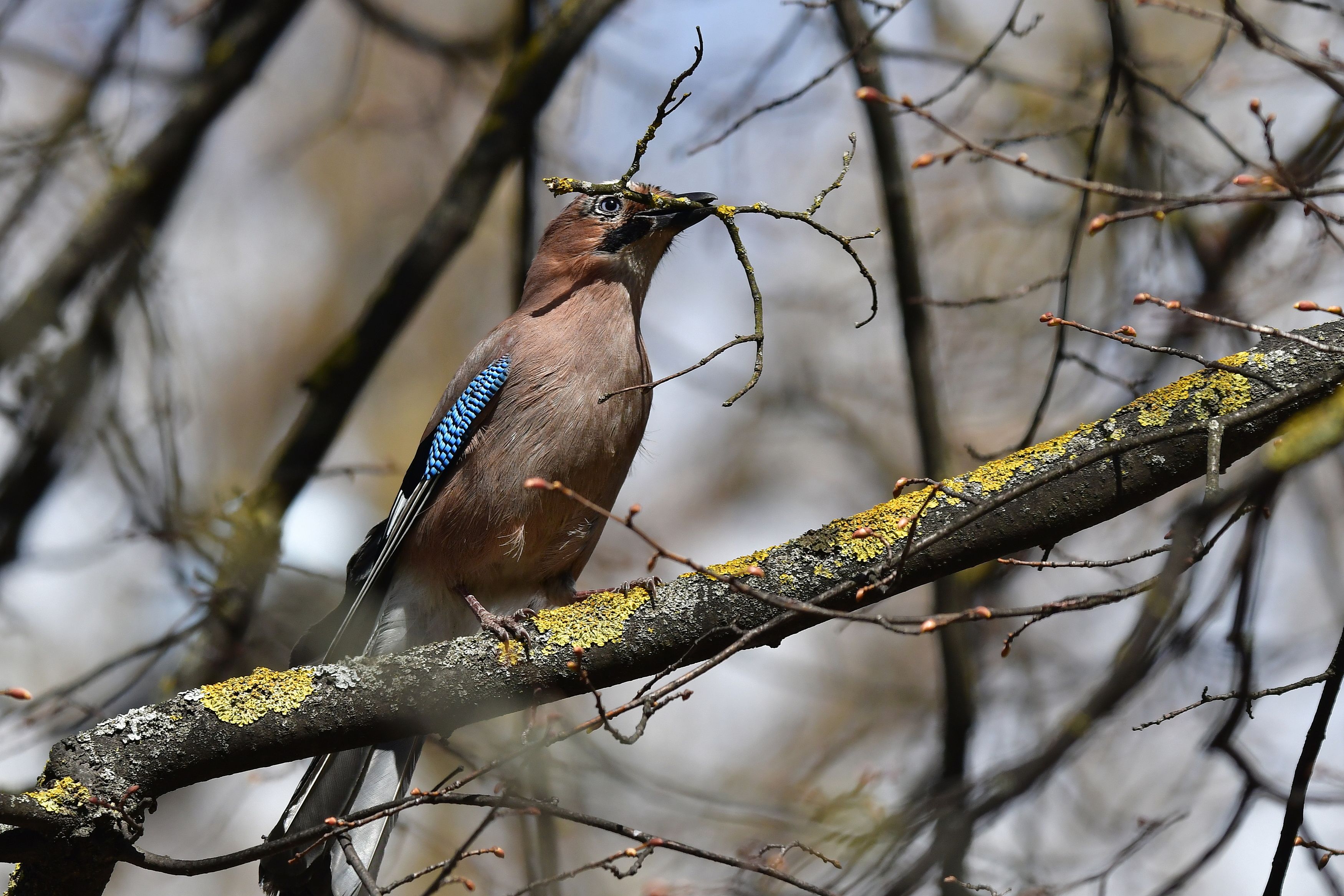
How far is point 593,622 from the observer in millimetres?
3875

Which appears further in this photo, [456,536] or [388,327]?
[388,327]

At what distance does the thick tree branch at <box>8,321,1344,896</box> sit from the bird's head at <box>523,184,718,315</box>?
2454 millimetres

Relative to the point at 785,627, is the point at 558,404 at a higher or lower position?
higher

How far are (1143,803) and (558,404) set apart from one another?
646 cm

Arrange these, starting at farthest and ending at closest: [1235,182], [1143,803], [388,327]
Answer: [1143,803]
[388,327]
[1235,182]

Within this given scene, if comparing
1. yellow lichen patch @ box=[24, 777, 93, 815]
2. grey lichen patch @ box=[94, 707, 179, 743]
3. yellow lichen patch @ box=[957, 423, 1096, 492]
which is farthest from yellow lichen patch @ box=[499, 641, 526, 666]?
yellow lichen patch @ box=[957, 423, 1096, 492]

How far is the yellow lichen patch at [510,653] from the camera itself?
3.87 meters

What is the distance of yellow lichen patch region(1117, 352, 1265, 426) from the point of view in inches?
143

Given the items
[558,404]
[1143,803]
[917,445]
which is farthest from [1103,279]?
[558,404]

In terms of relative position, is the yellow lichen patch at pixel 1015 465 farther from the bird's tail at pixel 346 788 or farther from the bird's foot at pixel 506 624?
the bird's tail at pixel 346 788

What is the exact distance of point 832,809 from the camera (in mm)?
5043

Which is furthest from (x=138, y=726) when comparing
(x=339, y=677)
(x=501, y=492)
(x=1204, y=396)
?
(x=1204, y=396)

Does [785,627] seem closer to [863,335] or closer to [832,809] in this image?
[832,809]

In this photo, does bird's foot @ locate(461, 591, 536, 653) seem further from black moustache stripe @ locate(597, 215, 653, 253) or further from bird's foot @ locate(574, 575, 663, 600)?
black moustache stripe @ locate(597, 215, 653, 253)
